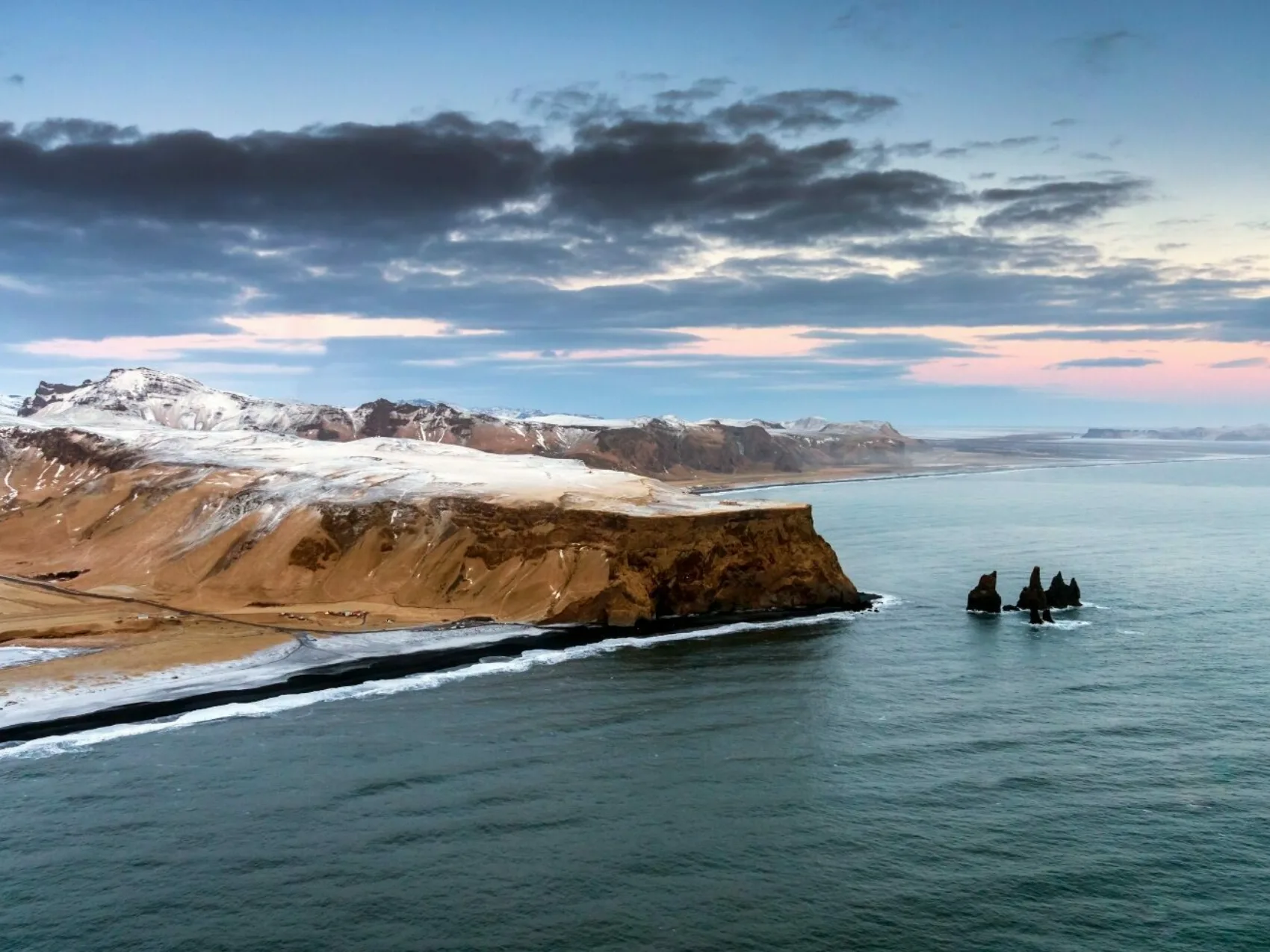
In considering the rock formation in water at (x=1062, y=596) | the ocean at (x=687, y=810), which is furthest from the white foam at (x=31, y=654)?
the rock formation in water at (x=1062, y=596)

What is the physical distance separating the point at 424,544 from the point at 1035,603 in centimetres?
6190

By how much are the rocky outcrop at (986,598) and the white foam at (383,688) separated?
1135cm

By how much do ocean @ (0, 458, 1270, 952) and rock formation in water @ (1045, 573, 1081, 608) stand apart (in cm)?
1969

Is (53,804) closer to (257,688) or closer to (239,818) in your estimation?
(239,818)

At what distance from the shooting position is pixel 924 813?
47781 mm

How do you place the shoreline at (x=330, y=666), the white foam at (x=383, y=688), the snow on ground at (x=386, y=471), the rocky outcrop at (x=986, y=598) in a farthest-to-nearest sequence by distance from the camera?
the snow on ground at (x=386, y=471), the rocky outcrop at (x=986, y=598), the shoreline at (x=330, y=666), the white foam at (x=383, y=688)

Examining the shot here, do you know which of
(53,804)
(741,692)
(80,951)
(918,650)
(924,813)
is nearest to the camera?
(80,951)

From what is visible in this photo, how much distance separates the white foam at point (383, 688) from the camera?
61750 millimetres

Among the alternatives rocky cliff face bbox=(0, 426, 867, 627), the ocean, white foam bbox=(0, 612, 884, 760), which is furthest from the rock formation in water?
white foam bbox=(0, 612, 884, 760)

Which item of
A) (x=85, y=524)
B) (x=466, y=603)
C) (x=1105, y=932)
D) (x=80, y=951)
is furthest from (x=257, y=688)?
(x=85, y=524)

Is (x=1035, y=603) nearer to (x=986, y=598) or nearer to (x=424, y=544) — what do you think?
(x=986, y=598)

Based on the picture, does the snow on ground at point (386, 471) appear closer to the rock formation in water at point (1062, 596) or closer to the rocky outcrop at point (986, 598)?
the rocky outcrop at point (986, 598)

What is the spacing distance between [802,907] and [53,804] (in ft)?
121

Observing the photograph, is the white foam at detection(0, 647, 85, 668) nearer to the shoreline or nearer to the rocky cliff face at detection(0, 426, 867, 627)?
the shoreline
